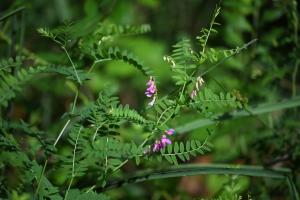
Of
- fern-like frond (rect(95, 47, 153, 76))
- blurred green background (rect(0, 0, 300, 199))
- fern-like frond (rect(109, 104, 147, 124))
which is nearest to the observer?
fern-like frond (rect(109, 104, 147, 124))

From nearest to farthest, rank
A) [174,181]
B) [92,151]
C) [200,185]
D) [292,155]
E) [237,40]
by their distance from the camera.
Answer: [92,151], [292,155], [174,181], [237,40], [200,185]

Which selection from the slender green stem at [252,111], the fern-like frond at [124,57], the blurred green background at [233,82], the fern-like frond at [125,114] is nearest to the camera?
the fern-like frond at [125,114]

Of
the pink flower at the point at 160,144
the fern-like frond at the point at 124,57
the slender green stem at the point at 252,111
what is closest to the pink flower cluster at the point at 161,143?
the pink flower at the point at 160,144

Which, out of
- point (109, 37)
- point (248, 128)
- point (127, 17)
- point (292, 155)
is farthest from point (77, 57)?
point (127, 17)

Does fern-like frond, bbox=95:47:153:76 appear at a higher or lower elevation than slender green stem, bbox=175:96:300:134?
higher

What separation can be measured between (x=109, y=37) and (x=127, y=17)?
4.10ft

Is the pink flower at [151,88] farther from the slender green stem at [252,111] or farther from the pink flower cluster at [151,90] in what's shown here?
the slender green stem at [252,111]

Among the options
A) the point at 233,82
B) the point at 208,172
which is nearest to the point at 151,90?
the point at 208,172

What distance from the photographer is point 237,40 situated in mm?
1843

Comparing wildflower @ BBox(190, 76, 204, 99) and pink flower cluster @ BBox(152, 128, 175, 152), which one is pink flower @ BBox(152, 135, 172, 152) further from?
wildflower @ BBox(190, 76, 204, 99)

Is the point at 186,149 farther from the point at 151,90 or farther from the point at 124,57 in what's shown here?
the point at 124,57

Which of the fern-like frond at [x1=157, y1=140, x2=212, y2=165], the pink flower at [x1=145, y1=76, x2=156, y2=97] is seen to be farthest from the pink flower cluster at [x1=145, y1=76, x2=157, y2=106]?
the fern-like frond at [x1=157, y1=140, x2=212, y2=165]

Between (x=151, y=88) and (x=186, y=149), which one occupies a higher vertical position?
(x=151, y=88)

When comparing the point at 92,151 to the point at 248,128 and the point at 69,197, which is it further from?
the point at 248,128
